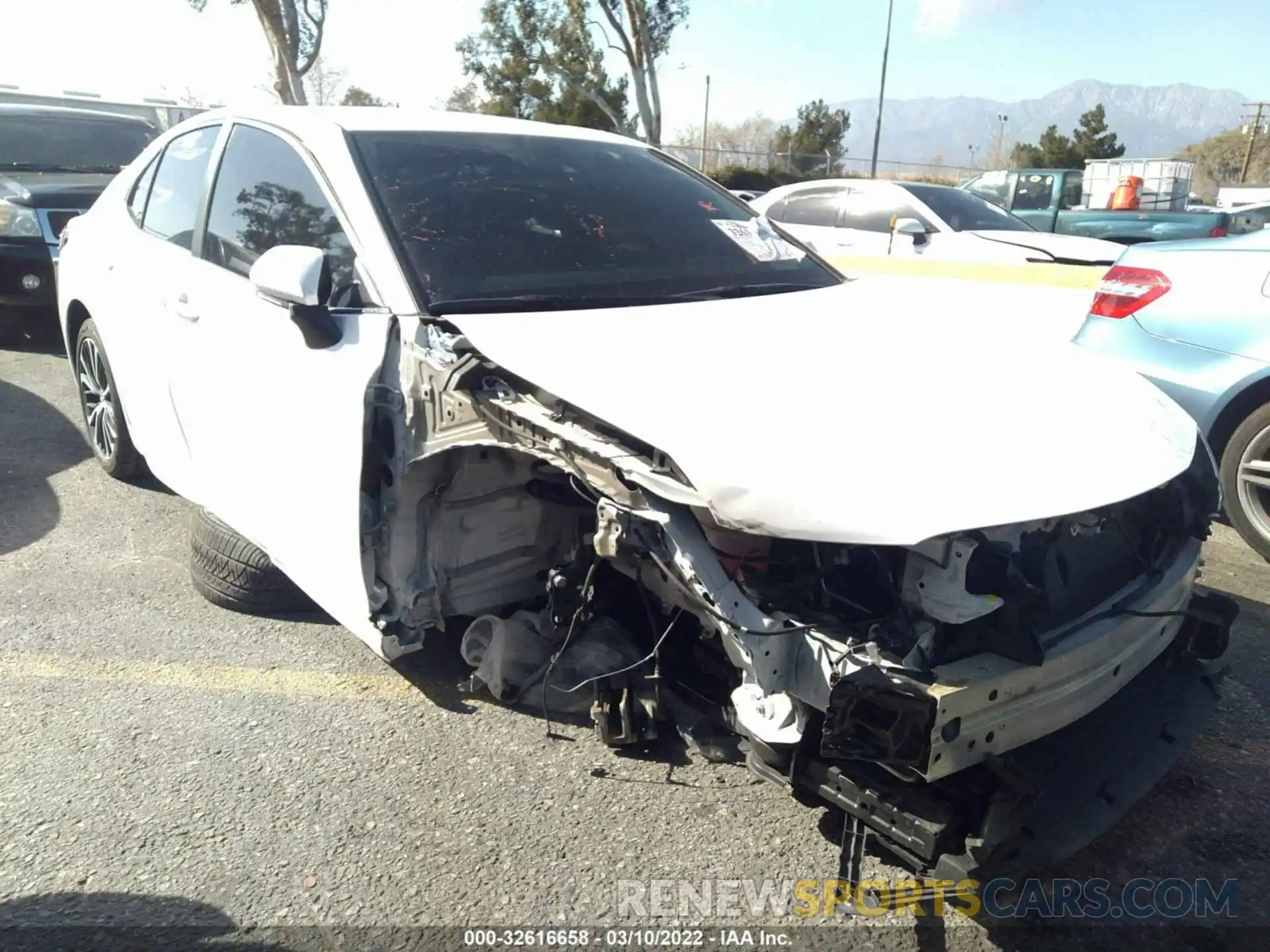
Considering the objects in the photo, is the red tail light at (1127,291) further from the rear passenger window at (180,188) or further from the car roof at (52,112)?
the car roof at (52,112)

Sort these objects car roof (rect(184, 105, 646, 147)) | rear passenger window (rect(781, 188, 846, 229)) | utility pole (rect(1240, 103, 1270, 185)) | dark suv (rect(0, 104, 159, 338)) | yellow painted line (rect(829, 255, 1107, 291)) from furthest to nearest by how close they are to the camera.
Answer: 1. utility pole (rect(1240, 103, 1270, 185))
2. rear passenger window (rect(781, 188, 846, 229))
3. dark suv (rect(0, 104, 159, 338))
4. yellow painted line (rect(829, 255, 1107, 291))
5. car roof (rect(184, 105, 646, 147))

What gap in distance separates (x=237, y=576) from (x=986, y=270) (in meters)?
4.97

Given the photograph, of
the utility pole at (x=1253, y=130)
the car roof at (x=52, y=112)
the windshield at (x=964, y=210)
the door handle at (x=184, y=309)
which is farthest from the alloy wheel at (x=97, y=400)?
the utility pole at (x=1253, y=130)

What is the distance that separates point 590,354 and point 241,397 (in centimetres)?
137

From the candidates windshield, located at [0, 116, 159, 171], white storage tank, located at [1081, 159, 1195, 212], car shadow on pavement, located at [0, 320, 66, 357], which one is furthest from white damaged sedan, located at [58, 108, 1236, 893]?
white storage tank, located at [1081, 159, 1195, 212]

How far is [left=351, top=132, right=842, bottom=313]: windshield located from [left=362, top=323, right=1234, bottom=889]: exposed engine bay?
0.37m

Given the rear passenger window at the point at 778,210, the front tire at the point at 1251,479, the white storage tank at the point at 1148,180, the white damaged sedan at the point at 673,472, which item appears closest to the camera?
the white damaged sedan at the point at 673,472

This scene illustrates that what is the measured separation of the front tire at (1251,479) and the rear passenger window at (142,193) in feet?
15.8

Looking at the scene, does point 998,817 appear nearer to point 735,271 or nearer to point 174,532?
point 735,271

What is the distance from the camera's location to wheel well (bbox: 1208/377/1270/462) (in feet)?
13.8

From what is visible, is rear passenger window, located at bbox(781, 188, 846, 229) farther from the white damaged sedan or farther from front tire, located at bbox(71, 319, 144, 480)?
front tire, located at bbox(71, 319, 144, 480)

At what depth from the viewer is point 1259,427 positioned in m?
4.16

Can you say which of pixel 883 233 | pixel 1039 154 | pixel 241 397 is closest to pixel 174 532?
pixel 241 397

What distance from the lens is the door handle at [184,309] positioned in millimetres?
3348
